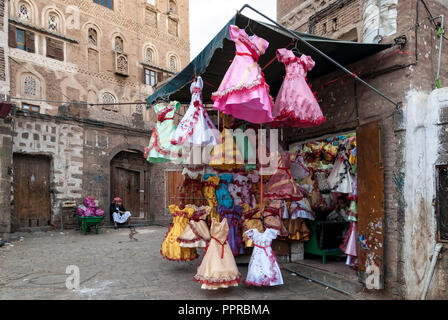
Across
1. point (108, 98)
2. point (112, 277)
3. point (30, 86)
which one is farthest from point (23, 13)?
point (112, 277)

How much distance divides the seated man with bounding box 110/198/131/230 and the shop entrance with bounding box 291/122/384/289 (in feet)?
29.0

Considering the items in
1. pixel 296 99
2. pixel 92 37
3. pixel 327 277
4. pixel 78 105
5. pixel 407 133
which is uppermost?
pixel 92 37

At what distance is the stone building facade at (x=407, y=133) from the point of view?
12.6 ft

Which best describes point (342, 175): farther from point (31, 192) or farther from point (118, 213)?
point (31, 192)

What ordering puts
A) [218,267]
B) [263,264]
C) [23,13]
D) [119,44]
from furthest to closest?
[119,44] → [23,13] → [263,264] → [218,267]

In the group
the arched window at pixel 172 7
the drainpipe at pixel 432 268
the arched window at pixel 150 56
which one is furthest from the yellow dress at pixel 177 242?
the arched window at pixel 172 7

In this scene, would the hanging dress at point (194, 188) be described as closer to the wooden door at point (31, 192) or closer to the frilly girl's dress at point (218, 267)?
the frilly girl's dress at point (218, 267)

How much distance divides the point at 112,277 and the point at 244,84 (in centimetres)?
424

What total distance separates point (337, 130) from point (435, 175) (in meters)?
1.61

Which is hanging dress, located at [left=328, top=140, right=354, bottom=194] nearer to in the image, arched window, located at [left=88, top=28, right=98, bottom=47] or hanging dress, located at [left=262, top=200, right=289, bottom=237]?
hanging dress, located at [left=262, top=200, right=289, bottom=237]

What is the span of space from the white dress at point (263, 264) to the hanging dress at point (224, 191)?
4.07ft

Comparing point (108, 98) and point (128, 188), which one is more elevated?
point (108, 98)

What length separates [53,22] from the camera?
13.0 metres

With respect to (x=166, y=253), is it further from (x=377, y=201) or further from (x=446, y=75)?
(x=446, y=75)
